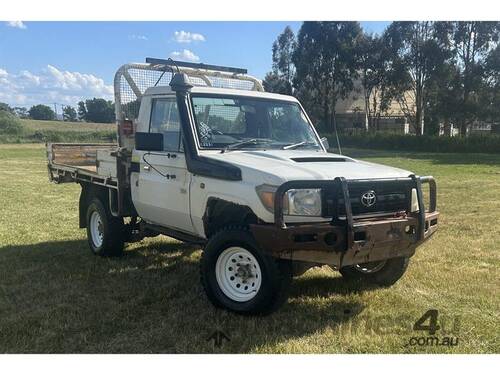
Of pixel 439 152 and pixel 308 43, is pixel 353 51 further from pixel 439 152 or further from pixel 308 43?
pixel 439 152

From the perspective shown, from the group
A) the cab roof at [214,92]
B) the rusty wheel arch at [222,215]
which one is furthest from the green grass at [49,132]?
the rusty wheel arch at [222,215]

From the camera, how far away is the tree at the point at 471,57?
38.2 metres

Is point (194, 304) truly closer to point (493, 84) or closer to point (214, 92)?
point (214, 92)

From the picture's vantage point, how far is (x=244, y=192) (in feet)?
15.0

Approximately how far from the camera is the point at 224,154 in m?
5.14

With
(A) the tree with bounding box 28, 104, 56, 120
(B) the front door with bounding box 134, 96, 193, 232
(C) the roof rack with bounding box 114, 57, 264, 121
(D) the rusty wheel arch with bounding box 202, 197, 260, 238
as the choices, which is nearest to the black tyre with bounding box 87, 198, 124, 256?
(B) the front door with bounding box 134, 96, 193, 232

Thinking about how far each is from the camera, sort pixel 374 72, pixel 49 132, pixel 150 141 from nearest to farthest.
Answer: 1. pixel 150 141
2. pixel 374 72
3. pixel 49 132

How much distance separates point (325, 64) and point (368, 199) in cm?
3577

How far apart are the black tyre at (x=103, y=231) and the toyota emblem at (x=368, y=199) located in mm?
3578

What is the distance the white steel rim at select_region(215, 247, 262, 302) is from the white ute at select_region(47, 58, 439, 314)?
1 centimetres

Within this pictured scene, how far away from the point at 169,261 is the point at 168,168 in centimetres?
181

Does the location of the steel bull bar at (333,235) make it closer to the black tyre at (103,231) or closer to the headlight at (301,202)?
the headlight at (301,202)

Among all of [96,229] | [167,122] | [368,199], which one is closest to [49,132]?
[96,229]

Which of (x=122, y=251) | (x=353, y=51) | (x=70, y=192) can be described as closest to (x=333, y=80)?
(x=353, y=51)
